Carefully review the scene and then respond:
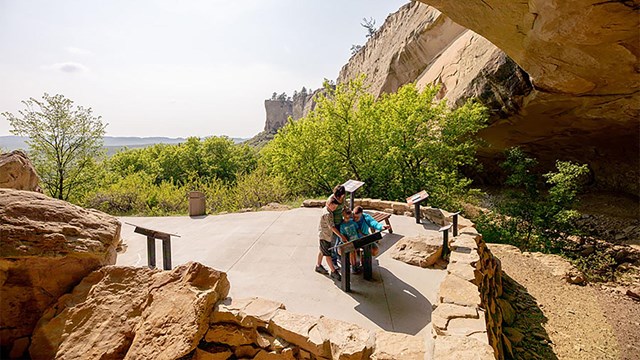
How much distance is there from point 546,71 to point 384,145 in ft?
18.7

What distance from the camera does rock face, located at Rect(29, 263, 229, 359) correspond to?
302 centimetres

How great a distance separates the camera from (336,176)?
41.6ft

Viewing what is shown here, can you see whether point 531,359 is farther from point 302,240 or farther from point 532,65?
point 532,65

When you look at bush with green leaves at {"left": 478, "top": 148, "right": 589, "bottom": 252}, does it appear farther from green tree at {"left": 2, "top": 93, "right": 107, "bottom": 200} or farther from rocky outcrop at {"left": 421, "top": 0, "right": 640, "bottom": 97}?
green tree at {"left": 2, "top": 93, "right": 107, "bottom": 200}

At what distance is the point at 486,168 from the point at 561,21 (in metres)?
14.7

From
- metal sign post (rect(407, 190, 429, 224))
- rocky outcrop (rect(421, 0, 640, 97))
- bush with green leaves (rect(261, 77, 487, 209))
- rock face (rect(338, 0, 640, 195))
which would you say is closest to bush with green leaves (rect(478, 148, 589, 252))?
bush with green leaves (rect(261, 77, 487, 209))

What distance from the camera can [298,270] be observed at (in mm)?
4914

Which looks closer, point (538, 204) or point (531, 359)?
point (531, 359)

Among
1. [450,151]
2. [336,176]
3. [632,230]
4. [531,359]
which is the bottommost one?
[531,359]

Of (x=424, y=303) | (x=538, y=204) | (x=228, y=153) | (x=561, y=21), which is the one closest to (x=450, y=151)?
(x=538, y=204)

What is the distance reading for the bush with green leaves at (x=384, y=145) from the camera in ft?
37.0

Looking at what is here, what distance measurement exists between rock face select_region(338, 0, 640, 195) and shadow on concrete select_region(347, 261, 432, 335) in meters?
5.52

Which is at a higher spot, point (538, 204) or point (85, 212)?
point (85, 212)

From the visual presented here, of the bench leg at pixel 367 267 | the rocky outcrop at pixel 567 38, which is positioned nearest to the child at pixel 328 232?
the bench leg at pixel 367 267
